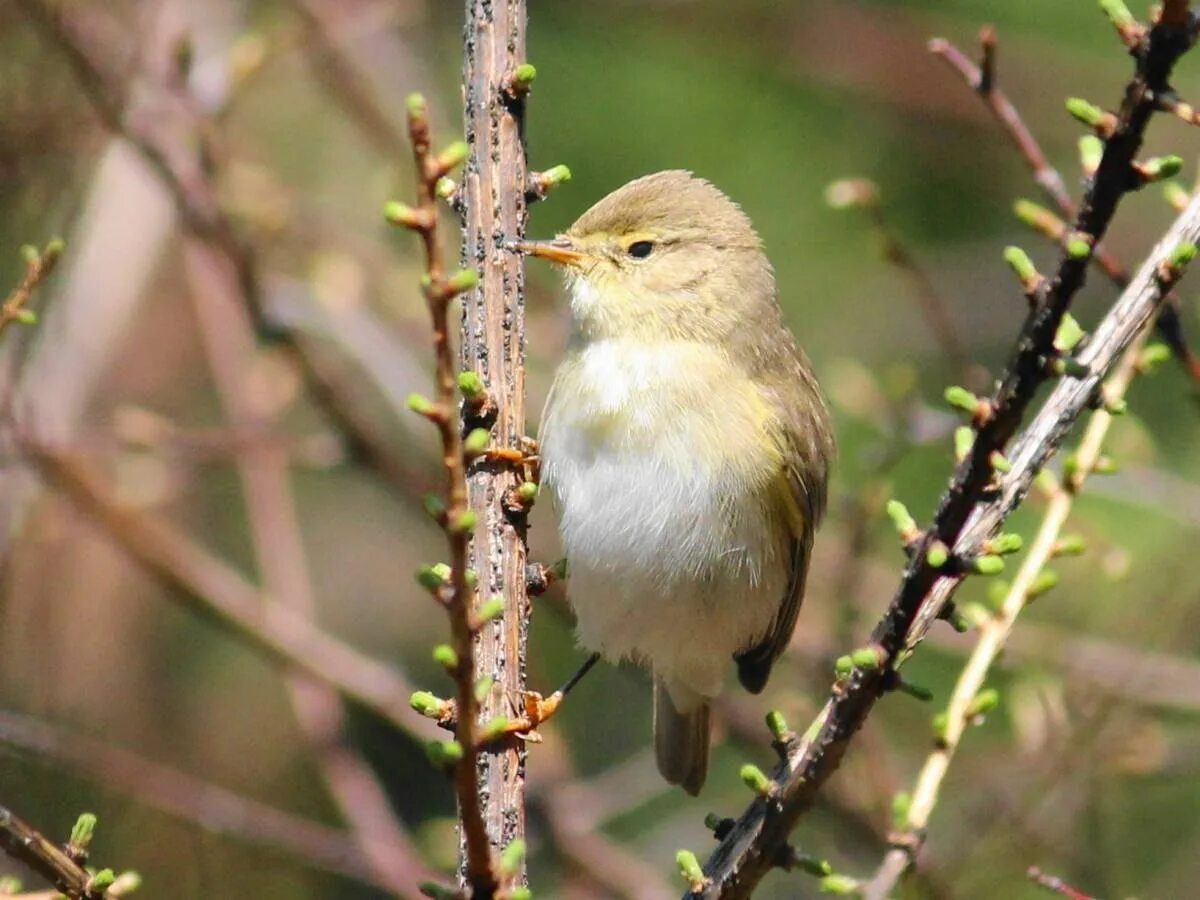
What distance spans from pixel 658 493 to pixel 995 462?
5.56 ft

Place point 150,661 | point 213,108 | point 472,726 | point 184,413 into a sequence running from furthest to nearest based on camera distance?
point 184,413 → point 150,661 → point 213,108 → point 472,726

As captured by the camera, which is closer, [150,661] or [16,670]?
[16,670]

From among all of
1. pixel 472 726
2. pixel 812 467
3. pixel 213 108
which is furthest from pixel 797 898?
pixel 472 726

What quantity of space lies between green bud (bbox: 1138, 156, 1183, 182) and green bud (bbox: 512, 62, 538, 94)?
1112 millimetres

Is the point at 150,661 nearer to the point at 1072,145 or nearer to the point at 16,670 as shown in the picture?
the point at 16,670

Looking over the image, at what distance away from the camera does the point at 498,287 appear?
2.59m

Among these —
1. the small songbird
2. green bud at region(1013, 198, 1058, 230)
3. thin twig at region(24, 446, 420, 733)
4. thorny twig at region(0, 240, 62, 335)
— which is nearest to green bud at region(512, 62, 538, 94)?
the small songbird

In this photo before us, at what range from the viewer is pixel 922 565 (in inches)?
76.2

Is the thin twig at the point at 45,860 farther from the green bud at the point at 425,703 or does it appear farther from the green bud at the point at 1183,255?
the green bud at the point at 1183,255

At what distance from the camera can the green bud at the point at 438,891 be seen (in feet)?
6.22

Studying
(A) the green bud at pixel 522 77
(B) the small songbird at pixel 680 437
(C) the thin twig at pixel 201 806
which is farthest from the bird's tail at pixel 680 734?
(A) the green bud at pixel 522 77

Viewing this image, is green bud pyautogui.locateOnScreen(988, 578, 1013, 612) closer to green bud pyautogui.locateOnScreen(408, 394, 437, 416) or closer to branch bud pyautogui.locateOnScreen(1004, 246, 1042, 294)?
branch bud pyautogui.locateOnScreen(1004, 246, 1042, 294)

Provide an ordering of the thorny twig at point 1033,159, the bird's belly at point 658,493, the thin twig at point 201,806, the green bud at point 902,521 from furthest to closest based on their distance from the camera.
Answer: the thin twig at point 201,806
the bird's belly at point 658,493
the thorny twig at point 1033,159
the green bud at point 902,521

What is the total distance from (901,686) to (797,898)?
2.87 metres
